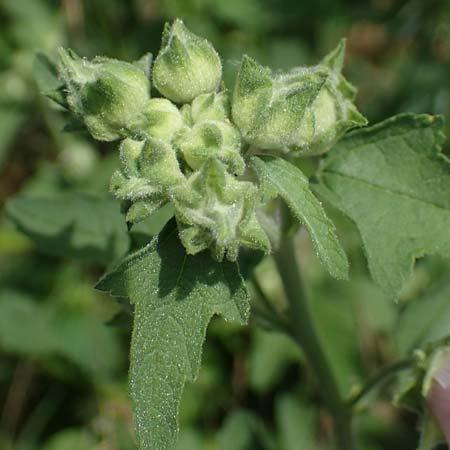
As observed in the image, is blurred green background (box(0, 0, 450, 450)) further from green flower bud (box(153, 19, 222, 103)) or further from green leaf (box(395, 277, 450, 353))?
green flower bud (box(153, 19, 222, 103))

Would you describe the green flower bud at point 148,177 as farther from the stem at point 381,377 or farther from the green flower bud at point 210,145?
the stem at point 381,377

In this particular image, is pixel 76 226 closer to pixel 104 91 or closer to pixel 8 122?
pixel 104 91

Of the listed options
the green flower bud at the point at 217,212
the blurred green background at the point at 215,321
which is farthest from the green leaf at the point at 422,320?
the green flower bud at the point at 217,212

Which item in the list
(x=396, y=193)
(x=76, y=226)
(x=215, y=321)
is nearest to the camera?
(x=396, y=193)

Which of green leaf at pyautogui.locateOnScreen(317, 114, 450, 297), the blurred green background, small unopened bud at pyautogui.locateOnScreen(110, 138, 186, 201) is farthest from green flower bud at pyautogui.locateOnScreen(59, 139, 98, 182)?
small unopened bud at pyautogui.locateOnScreen(110, 138, 186, 201)

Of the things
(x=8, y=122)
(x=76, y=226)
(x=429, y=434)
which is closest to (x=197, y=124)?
(x=76, y=226)

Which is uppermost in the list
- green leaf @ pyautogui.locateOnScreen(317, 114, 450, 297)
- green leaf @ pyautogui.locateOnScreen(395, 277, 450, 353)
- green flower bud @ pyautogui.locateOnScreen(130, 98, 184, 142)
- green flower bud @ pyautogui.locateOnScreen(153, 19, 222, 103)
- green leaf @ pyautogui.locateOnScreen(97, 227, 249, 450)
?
green flower bud @ pyautogui.locateOnScreen(153, 19, 222, 103)

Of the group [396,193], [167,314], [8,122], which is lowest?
[8,122]
